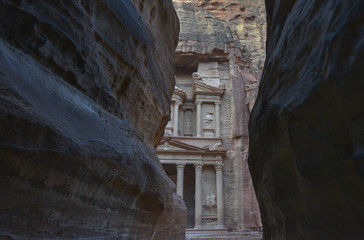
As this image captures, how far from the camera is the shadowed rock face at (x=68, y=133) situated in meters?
1.94

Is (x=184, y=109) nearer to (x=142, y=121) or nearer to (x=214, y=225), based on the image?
(x=214, y=225)

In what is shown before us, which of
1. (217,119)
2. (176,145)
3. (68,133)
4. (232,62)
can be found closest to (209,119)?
(217,119)

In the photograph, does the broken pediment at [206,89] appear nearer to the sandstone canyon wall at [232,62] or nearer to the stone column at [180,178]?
the sandstone canyon wall at [232,62]

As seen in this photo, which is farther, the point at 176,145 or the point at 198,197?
the point at 176,145

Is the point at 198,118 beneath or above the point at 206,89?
beneath

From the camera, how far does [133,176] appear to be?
10.4 ft

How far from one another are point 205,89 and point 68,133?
939 inches

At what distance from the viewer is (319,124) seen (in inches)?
75.2

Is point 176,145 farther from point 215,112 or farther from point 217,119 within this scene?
point 215,112

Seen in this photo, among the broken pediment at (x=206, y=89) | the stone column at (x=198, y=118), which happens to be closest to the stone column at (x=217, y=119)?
the broken pediment at (x=206, y=89)

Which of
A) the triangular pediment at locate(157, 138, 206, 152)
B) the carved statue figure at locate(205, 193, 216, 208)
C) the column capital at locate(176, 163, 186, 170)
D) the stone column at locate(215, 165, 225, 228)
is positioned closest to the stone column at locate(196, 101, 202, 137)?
the triangular pediment at locate(157, 138, 206, 152)

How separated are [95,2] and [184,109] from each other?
2362cm

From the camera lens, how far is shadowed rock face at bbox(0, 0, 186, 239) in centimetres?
194

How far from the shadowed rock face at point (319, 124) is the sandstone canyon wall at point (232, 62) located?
62.4 ft
